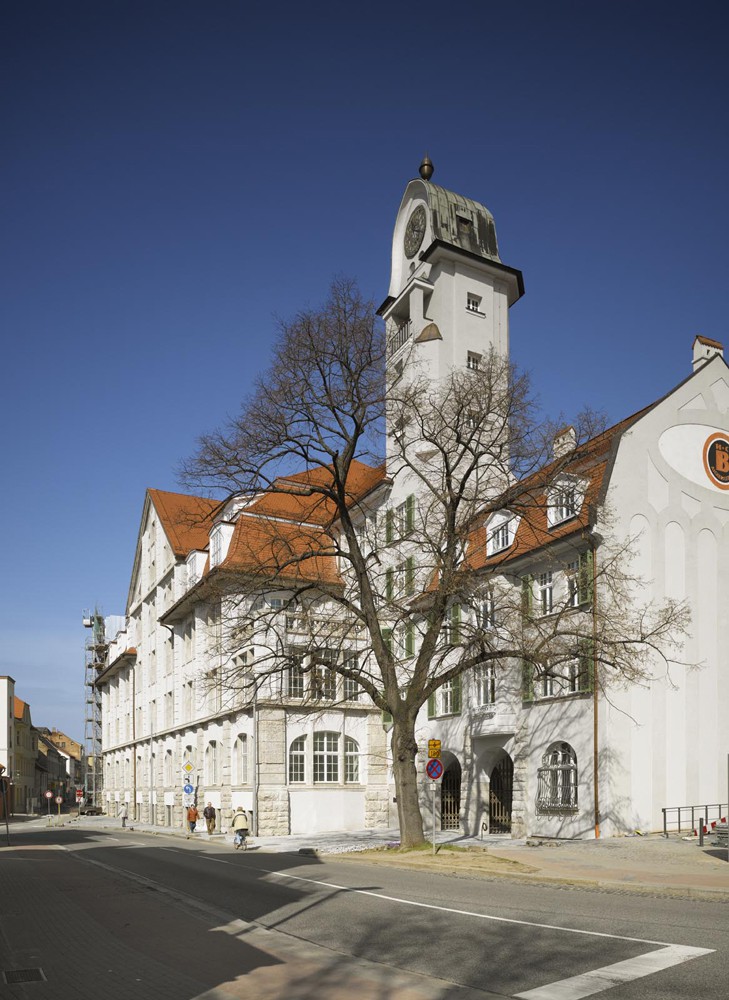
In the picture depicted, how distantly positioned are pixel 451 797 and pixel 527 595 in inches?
463

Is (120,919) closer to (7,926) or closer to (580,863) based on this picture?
(7,926)

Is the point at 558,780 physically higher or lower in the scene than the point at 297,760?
higher

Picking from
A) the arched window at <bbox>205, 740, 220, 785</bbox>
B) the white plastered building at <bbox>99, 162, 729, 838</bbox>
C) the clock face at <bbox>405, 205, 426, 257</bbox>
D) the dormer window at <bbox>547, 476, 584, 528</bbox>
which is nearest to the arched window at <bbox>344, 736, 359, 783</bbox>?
the white plastered building at <bbox>99, 162, 729, 838</bbox>

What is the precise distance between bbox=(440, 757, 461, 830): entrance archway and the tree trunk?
1066cm

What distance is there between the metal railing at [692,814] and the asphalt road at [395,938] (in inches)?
401

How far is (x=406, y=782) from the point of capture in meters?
23.5

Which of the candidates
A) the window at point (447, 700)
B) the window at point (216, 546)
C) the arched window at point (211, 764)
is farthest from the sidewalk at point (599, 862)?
the window at point (216, 546)

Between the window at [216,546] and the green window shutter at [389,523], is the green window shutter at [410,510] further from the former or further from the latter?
the window at [216,546]

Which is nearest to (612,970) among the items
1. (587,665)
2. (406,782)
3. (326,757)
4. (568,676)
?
(406,782)

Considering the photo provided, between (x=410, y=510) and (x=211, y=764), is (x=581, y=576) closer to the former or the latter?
(x=410, y=510)

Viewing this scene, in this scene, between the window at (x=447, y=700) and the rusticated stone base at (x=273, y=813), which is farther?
the rusticated stone base at (x=273, y=813)

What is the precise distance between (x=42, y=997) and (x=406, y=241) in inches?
1509

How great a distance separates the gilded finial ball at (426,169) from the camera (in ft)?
144

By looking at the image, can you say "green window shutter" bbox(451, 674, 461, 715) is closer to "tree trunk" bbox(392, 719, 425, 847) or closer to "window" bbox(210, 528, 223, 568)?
"tree trunk" bbox(392, 719, 425, 847)
